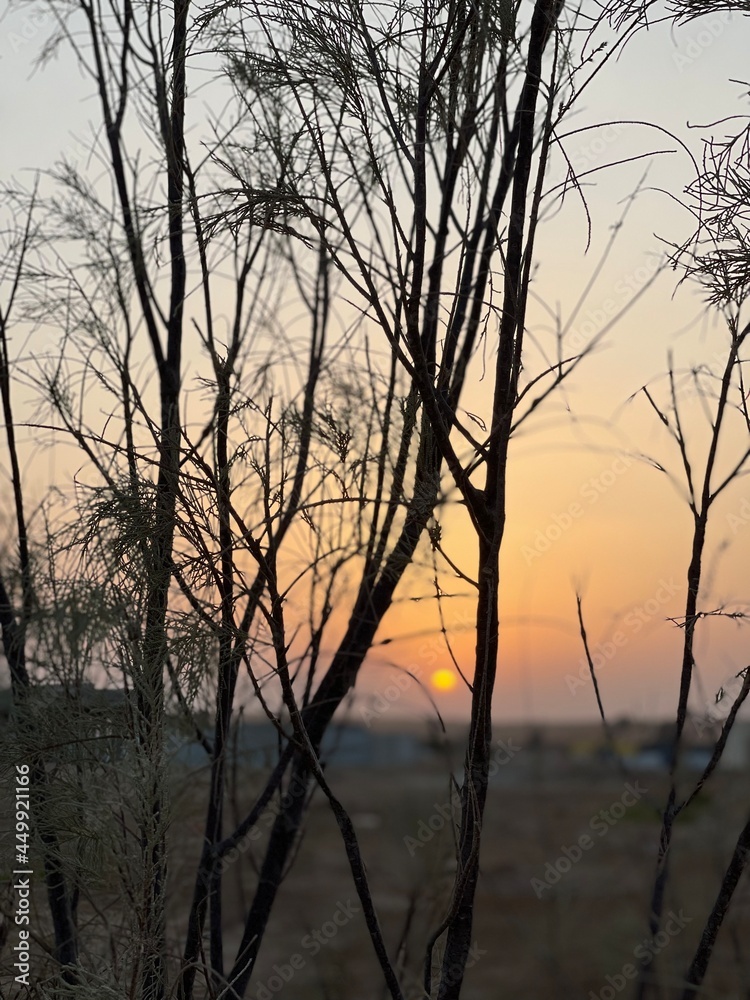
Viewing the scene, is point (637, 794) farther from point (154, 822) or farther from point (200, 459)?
point (200, 459)

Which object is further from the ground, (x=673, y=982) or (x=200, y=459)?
(x=200, y=459)

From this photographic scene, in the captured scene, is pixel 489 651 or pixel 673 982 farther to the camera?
pixel 673 982

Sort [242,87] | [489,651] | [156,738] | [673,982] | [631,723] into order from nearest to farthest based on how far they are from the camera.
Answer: [489,651] < [673,982] < [156,738] < [242,87] < [631,723]

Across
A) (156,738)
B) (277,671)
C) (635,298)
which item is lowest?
(156,738)

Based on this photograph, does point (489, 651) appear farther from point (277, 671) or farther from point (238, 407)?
point (238, 407)

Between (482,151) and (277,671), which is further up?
(482,151)

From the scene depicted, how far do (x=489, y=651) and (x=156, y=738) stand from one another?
561 millimetres

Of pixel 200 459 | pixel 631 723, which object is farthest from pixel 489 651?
pixel 631 723

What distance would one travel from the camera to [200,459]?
1.34 metres

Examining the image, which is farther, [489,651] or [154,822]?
[154,822]

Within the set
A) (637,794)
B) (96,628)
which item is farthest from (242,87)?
(637,794)

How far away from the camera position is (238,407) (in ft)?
4.71

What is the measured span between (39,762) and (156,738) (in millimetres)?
250

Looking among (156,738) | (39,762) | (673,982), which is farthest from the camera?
(39,762)
